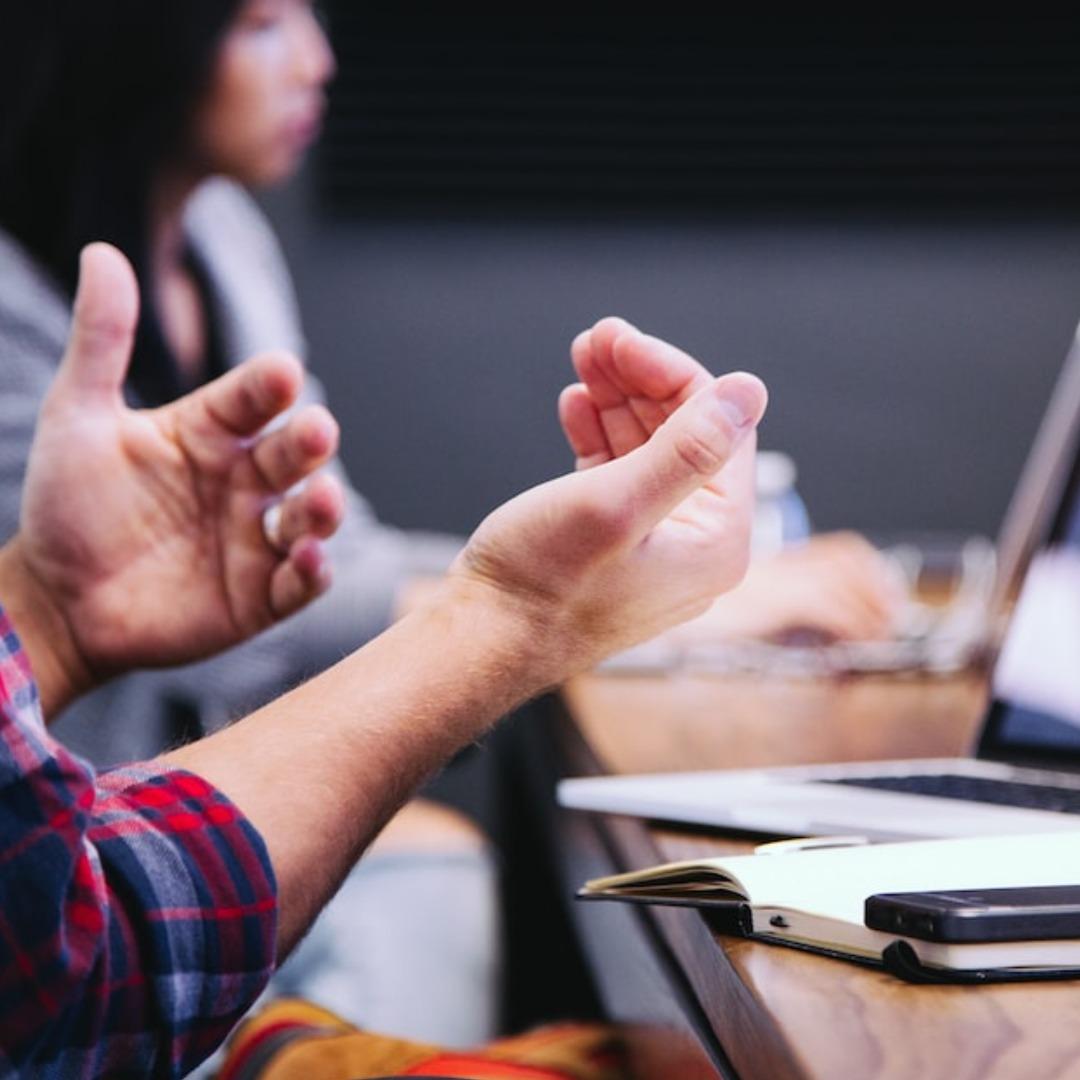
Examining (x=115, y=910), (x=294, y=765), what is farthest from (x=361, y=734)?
(x=115, y=910)

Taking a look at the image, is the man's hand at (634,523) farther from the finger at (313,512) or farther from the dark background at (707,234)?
the dark background at (707,234)

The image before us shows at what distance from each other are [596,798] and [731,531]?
21cm

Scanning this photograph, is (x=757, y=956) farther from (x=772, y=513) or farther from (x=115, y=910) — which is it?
(x=772, y=513)

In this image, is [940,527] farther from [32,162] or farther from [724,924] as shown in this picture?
[724,924]

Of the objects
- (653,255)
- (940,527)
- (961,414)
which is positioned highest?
(653,255)

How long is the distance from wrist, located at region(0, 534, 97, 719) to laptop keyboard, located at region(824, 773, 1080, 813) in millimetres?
539

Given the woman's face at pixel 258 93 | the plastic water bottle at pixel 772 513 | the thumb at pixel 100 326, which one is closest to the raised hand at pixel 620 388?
the thumb at pixel 100 326

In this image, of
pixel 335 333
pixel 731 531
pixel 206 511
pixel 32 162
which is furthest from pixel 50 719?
pixel 335 333

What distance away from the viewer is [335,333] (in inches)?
129

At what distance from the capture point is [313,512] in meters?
1.16

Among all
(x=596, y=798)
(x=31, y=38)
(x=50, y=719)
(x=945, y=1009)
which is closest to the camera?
(x=945, y=1009)

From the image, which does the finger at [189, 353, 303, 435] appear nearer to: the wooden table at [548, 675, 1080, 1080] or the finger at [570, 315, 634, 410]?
the finger at [570, 315, 634, 410]

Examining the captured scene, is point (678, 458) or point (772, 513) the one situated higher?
point (678, 458)

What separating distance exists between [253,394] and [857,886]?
629 millimetres
